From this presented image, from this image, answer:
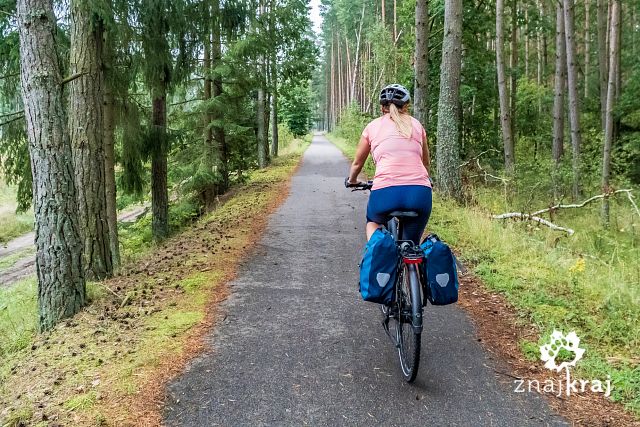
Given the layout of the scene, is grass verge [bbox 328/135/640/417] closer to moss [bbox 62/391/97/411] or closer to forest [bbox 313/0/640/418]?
forest [bbox 313/0/640/418]

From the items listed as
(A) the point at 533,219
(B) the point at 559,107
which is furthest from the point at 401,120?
(B) the point at 559,107

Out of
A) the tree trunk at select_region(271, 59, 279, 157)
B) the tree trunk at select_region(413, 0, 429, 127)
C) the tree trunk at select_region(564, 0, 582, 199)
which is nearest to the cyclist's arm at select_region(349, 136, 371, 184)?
the tree trunk at select_region(413, 0, 429, 127)

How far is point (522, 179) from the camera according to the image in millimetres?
13047

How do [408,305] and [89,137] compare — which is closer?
[408,305]

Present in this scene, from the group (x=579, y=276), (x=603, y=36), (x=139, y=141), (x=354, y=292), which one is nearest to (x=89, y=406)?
(x=354, y=292)

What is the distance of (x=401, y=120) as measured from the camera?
4.00 m

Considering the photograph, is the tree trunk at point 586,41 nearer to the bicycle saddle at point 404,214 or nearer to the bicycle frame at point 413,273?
the bicycle saddle at point 404,214

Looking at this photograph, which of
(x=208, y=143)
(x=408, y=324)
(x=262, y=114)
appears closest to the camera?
(x=408, y=324)

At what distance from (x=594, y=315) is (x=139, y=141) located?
8.72 m

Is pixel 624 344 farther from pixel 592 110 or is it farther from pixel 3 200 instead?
pixel 3 200

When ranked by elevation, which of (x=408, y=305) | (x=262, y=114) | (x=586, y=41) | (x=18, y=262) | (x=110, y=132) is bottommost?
(x=18, y=262)

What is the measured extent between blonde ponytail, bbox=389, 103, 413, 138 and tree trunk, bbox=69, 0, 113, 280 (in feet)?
17.4

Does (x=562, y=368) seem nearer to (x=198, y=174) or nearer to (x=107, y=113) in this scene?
(x=107, y=113)

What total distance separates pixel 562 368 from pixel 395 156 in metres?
2.17
